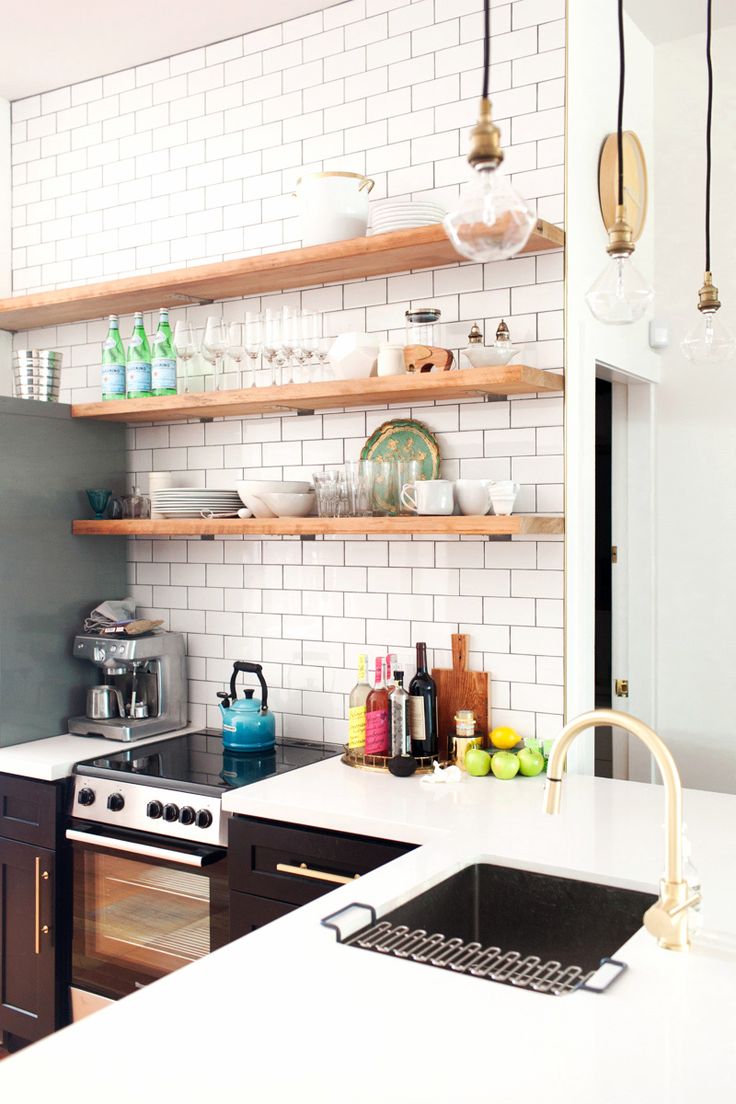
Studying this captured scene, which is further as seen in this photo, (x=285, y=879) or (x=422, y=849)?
(x=285, y=879)

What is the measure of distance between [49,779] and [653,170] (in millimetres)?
3036

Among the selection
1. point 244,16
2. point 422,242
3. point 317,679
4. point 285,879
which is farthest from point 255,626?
point 244,16

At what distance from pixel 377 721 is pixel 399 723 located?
0.08 metres

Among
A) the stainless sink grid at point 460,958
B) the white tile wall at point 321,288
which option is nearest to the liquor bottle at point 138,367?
the white tile wall at point 321,288

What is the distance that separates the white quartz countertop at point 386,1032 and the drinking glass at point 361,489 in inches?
57.2

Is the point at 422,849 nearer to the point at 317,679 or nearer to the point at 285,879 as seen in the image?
the point at 285,879

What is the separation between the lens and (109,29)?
3674 millimetres

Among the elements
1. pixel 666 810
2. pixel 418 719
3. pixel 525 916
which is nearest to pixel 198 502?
pixel 418 719

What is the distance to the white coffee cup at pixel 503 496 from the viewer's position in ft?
9.78

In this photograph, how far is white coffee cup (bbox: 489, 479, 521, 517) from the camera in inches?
117

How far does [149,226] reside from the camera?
399 cm

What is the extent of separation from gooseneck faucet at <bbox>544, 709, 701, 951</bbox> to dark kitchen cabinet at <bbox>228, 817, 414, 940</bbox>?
3.07ft

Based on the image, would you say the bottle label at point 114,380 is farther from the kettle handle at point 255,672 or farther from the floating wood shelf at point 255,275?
the kettle handle at point 255,672

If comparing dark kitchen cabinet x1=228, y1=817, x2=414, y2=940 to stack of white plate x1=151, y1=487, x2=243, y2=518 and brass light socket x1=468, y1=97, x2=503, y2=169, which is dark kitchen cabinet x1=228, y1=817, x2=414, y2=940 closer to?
stack of white plate x1=151, y1=487, x2=243, y2=518
